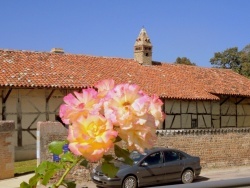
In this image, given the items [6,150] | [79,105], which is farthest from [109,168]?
[6,150]

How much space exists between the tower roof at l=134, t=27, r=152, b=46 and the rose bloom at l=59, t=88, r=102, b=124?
28.6 meters

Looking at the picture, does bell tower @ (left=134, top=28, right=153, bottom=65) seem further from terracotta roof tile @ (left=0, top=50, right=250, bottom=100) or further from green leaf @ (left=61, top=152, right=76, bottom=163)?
green leaf @ (left=61, top=152, right=76, bottom=163)

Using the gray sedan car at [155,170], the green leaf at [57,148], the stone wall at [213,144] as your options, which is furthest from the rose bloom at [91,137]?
the stone wall at [213,144]

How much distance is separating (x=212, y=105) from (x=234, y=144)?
615 cm

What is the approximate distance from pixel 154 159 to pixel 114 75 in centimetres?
1045

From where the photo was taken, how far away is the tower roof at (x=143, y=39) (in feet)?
98.9

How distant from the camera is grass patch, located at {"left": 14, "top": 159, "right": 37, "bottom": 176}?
1663 centimetres

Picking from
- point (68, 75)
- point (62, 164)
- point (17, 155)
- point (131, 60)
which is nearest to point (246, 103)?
point (131, 60)

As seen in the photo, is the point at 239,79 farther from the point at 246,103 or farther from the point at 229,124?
the point at 229,124

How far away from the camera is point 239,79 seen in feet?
107

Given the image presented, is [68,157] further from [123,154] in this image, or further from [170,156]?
[170,156]

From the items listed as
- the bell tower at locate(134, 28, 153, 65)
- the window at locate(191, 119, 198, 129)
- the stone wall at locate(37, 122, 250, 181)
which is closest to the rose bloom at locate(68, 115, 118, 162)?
the stone wall at locate(37, 122, 250, 181)

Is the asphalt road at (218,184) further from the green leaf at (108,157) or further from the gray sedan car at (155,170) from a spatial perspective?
the gray sedan car at (155,170)

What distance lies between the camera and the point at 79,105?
1.51 meters
